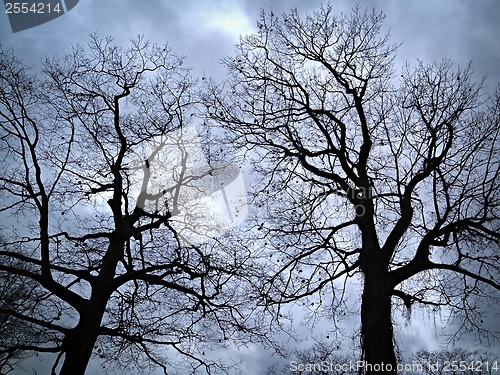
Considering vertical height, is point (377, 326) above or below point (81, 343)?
above

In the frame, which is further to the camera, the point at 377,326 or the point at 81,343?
the point at 81,343

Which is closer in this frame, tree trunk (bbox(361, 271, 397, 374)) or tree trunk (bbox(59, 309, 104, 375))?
tree trunk (bbox(361, 271, 397, 374))

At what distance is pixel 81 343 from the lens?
6.51 meters

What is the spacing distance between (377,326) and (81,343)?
5.06m

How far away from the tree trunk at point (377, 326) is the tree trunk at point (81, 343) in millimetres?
4716

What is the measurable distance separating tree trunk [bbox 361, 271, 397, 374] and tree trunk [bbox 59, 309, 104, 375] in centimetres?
472

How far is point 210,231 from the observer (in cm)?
947

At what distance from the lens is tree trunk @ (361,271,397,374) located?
5.22m

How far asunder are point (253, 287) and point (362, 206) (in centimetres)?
282

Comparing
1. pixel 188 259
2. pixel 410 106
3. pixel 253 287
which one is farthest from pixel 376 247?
pixel 188 259

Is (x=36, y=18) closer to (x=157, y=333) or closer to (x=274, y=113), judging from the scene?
(x=274, y=113)

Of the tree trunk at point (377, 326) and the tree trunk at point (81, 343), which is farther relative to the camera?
the tree trunk at point (81, 343)

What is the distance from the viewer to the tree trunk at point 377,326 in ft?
17.1

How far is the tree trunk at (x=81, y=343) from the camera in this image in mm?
6254
